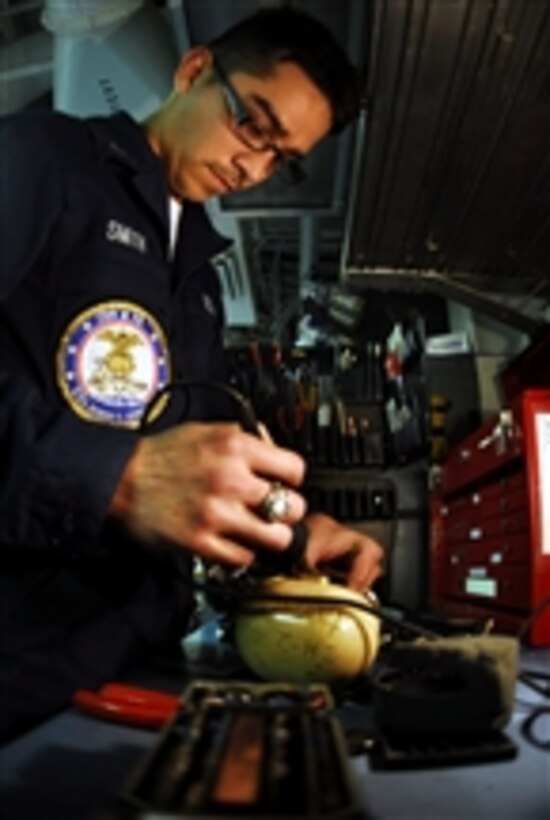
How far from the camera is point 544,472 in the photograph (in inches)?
39.7

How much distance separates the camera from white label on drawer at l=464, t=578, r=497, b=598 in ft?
3.76

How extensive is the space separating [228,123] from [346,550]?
65 centimetres

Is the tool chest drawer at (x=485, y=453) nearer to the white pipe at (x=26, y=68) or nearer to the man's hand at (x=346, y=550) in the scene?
the man's hand at (x=346, y=550)

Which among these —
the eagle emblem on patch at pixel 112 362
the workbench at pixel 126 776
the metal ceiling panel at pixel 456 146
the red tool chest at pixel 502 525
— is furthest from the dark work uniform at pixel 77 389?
the red tool chest at pixel 502 525

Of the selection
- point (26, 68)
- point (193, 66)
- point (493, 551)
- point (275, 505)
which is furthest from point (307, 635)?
point (26, 68)

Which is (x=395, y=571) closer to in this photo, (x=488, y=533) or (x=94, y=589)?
(x=488, y=533)

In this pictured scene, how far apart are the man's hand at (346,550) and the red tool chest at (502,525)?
0.24 metres

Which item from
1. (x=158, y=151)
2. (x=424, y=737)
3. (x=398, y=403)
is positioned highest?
(x=158, y=151)

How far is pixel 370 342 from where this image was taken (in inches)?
85.6

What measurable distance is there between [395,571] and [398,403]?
437mm

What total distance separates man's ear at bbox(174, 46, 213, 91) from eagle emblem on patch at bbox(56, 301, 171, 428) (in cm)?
A: 43

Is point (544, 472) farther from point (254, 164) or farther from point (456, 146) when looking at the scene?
point (254, 164)

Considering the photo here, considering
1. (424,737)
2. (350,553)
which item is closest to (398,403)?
(350,553)

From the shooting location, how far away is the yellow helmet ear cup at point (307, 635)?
56 centimetres
